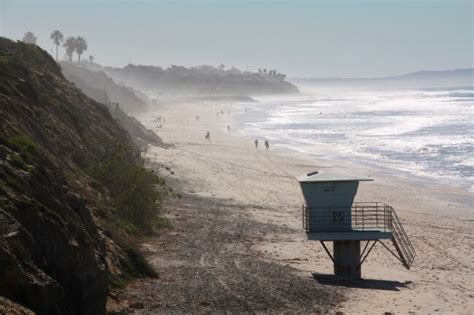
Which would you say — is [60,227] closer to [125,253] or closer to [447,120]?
[125,253]

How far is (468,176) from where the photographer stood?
54656 millimetres

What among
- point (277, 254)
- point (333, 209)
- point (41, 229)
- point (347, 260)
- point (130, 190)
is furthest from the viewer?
point (130, 190)

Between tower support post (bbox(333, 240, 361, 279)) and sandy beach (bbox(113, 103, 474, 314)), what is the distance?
684 millimetres

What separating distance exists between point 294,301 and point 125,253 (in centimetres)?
578

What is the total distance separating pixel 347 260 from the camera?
25234 mm

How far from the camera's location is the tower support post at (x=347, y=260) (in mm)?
25172

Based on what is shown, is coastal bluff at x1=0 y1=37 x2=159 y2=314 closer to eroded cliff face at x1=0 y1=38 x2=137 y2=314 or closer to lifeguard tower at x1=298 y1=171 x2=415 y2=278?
eroded cliff face at x1=0 y1=38 x2=137 y2=314

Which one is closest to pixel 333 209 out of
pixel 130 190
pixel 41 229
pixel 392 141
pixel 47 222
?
pixel 130 190

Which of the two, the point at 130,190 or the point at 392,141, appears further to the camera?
the point at 392,141

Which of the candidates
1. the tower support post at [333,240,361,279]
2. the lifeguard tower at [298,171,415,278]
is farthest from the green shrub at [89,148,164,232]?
the tower support post at [333,240,361,279]

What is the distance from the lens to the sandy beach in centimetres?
2103

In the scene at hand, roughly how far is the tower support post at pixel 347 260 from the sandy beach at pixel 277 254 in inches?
26.9

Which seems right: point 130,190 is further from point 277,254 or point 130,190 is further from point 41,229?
point 41,229

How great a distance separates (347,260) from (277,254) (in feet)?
13.0
